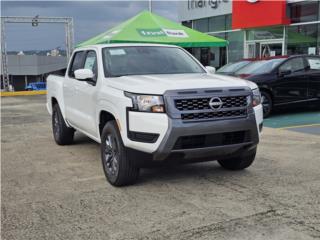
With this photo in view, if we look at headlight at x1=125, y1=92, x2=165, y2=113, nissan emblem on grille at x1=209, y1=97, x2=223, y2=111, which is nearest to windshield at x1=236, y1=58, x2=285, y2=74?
nissan emblem on grille at x1=209, y1=97, x2=223, y2=111

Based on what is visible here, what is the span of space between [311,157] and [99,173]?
10.5 feet

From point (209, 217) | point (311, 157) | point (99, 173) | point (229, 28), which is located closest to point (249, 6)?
point (229, 28)

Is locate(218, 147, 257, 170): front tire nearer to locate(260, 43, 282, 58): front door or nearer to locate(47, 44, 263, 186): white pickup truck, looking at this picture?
locate(47, 44, 263, 186): white pickup truck

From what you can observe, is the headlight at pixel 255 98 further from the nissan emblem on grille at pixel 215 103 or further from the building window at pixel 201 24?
the building window at pixel 201 24

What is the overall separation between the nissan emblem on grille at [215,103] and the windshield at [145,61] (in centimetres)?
136

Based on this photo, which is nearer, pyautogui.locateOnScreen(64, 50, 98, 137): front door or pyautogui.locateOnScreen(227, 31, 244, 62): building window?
pyautogui.locateOnScreen(64, 50, 98, 137): front door

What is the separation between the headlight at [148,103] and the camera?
16.1 feet

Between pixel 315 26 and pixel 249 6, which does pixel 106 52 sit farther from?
pixel 249 6

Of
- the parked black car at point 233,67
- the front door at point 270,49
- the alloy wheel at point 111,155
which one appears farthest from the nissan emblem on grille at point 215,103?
the front door at point 270,49

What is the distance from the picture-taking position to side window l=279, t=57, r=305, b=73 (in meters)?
11.4

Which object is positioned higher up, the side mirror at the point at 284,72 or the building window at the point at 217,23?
the building window at the point at 217,23

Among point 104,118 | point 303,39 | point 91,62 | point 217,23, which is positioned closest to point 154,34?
point 303,39

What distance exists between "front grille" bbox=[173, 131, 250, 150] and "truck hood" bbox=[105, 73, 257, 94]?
0.57 meters

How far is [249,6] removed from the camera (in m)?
20.7
